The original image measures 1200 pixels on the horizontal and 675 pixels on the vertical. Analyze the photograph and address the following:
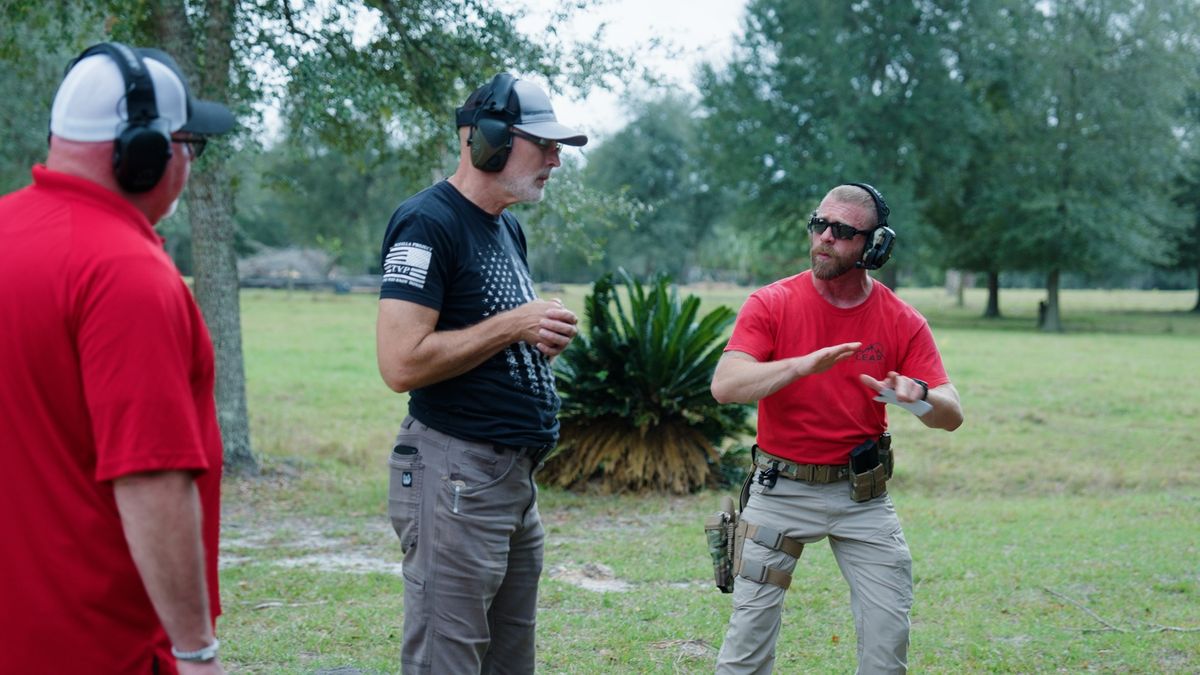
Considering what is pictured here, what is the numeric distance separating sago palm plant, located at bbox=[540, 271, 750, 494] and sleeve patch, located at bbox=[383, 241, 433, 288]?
680cm

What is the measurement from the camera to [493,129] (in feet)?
11.3

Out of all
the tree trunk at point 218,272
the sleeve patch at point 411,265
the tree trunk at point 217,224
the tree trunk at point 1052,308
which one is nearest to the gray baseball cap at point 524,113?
the sleeve patch at point 411,265

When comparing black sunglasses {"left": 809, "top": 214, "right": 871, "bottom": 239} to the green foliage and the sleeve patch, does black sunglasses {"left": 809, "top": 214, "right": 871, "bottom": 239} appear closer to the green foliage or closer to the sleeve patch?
the sleeve patch

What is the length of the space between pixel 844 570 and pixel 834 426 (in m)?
0.58

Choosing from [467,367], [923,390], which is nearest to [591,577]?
[923,390]

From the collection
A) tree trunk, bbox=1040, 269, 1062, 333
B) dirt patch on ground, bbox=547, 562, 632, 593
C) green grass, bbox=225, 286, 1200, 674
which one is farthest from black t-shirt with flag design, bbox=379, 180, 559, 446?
tree trunk, bbox=1040, 269, 1062, 333

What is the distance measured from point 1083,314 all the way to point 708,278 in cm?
5050

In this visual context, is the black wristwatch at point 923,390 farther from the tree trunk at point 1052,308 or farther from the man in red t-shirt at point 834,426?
the tree trunk at point 1052,308

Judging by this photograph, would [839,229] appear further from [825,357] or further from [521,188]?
[521,188]

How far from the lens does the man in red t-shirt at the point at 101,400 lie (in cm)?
201

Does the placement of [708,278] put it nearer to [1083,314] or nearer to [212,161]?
[1083,314]

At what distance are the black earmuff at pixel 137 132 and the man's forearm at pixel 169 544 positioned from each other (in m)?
0.58

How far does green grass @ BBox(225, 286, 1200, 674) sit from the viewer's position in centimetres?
580

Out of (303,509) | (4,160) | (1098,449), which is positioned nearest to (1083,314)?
(1098,449)
